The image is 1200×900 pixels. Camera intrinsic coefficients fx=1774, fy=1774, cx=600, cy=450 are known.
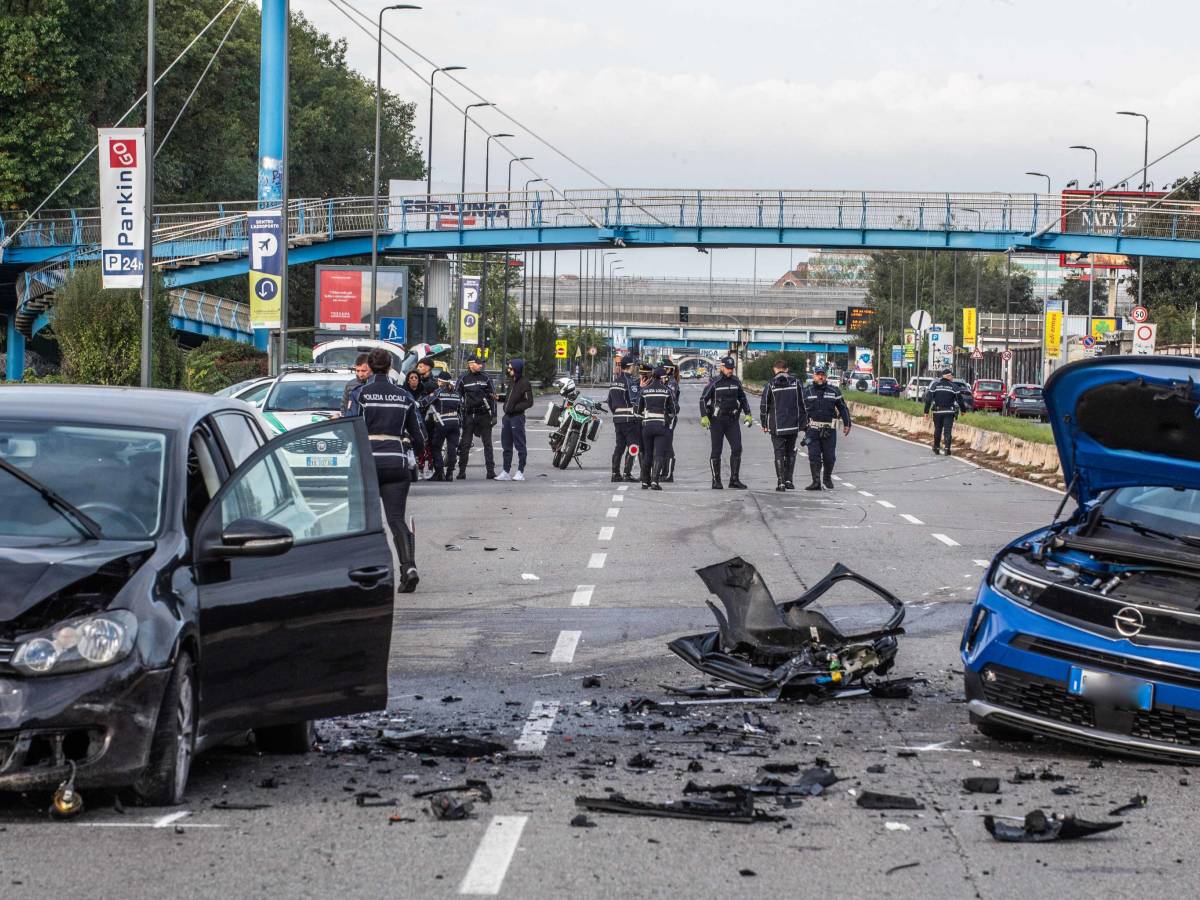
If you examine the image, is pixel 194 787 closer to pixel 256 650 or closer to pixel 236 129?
pixel 256 650

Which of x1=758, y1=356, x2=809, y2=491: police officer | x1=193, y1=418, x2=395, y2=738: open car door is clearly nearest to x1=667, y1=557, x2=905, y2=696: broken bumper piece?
x1=193, y1=418, x2=395, y2=738: open car door

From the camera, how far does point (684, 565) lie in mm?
15430

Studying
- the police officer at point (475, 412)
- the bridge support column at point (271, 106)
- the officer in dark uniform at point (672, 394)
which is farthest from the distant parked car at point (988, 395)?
the police officer at point (475, 412)

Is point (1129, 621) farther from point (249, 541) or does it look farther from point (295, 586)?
point (249, 541)

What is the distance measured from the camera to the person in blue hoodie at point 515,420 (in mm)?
27578

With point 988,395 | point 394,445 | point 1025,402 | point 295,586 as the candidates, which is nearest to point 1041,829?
point 295,586

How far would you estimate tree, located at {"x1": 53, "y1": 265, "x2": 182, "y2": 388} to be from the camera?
3562cm

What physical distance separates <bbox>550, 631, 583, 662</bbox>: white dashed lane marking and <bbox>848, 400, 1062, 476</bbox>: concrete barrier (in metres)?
17.5

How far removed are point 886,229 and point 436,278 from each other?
43.4 m

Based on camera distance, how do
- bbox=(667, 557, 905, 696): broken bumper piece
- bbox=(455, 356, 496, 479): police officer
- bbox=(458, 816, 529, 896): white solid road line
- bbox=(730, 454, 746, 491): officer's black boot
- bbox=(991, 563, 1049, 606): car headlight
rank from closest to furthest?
bbox=(458, 816, 529, 896): white solid road line → bbox=(991, 563, 1049, 606): car headlight → bbox=(667, 557, 905, 696): broken bumper piece → bbox=(730, 454, 746, 491): officer's black boot → bbox=(455, 356, 496, 479): police officer

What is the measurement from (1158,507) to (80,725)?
5189 mm

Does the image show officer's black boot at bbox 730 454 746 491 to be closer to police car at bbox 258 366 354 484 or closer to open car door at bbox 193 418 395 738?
police car at bbox 258 366 354 484

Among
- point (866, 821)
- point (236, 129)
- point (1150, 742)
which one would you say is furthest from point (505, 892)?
point (236, 129)

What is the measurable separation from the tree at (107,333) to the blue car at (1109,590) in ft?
96.0
